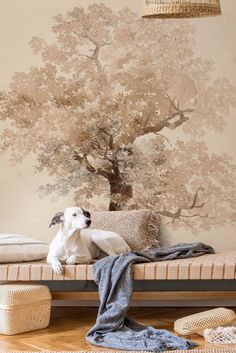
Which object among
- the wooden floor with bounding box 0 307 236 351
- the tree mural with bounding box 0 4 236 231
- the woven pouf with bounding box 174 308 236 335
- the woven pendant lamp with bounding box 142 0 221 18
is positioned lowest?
the wooden floor with bounding box 0 307 236 351

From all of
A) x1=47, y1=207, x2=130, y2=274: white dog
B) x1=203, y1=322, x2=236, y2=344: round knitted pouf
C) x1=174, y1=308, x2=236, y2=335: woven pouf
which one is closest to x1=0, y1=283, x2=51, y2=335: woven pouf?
x1=47, y1=207, x2=130, y2=274: white dog

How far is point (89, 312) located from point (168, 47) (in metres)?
2.07

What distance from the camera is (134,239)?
595 centimetres

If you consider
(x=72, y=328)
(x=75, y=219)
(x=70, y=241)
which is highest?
(x=75, y=219)

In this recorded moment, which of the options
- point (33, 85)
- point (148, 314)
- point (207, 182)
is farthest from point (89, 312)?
point (33, 85)

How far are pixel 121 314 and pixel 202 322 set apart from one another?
1.65 feet

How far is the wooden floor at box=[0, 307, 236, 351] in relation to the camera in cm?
480

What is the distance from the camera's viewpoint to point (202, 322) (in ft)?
16.6

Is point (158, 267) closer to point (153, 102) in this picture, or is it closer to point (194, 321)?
point (194, 321)

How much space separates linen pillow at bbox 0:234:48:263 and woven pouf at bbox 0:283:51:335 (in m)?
0.25

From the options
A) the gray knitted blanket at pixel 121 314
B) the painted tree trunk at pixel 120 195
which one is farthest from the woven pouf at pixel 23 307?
the painted tree trunk at pixel 120 195

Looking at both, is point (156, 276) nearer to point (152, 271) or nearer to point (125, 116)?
point (152, 271)

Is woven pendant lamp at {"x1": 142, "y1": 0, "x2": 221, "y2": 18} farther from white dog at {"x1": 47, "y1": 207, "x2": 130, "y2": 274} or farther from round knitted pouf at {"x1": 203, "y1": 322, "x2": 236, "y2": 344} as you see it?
round knitted pouf at {"x1": 203, "y1": 322, "x2": 236, "y2": 344}

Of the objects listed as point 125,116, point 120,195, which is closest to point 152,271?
point 120,195
